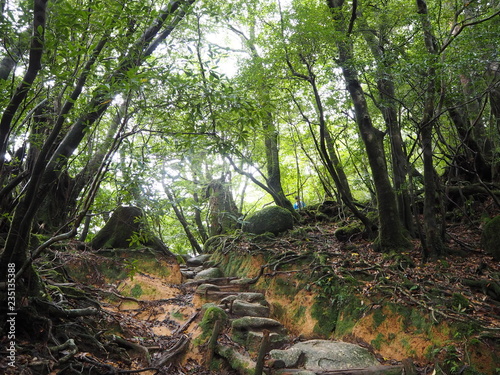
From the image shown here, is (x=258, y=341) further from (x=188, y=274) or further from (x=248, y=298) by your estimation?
(x=188, y=274)

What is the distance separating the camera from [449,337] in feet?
16.3

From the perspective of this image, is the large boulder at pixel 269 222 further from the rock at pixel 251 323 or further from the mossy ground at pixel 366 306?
the rock at pixel 251 323

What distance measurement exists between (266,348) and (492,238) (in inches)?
226

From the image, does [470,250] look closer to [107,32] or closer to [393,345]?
[393,345]

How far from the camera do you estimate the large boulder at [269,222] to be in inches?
422

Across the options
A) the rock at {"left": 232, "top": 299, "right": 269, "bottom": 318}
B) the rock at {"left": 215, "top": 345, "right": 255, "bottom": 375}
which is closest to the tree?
the rock at {"left": 215, "top": 345, "right": 255, "bottom": 375}

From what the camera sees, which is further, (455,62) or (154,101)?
(455,62)

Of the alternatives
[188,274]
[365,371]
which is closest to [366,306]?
[365,371]

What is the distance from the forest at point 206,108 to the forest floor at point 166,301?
26cm

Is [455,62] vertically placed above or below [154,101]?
above

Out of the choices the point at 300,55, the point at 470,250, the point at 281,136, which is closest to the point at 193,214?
the point at 281,136

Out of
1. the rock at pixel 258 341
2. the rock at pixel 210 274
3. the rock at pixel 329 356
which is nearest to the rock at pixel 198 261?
the rock at pixel 210 274

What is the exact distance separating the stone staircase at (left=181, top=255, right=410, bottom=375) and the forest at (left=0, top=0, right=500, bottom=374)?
239cm

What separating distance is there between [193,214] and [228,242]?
590cm
